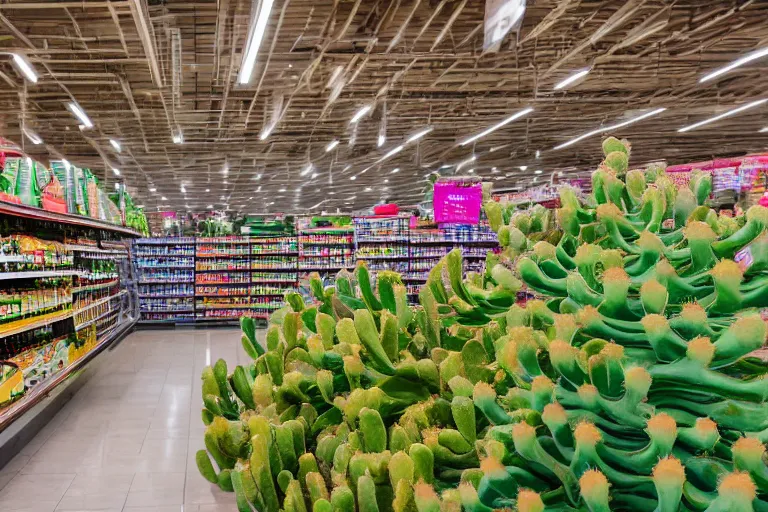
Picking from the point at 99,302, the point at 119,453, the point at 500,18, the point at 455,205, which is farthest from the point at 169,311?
the point at 500,18

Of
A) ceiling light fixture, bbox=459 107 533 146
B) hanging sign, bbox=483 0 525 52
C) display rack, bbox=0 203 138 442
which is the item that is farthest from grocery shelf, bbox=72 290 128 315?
ceiling light fixture, bbox=459 107 533 146

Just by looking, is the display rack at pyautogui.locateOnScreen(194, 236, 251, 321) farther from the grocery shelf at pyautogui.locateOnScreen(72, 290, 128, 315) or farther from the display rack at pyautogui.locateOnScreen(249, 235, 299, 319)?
the grocery shelf at pyautogui.locateOnScreen(72, 290, 128, 315)

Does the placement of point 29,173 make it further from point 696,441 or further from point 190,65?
point 190,65

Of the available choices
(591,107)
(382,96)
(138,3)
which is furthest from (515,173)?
(138,3)

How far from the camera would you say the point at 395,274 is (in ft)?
3.90

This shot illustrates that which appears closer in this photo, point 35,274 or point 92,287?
point 35,274

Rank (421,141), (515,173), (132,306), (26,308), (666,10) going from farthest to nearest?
(515,173), (421,141), (132,306), (666,10), (26,308)

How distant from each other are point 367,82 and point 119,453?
9696 mm

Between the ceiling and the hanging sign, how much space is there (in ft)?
10.1

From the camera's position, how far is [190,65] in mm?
11750

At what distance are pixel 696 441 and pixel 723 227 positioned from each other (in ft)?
→ 1.57

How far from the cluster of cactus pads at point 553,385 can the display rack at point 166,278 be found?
44.9 ft

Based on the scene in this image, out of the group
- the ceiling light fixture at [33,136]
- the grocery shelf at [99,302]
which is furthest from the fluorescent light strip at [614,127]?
the ceiling light fixture at [33,136]

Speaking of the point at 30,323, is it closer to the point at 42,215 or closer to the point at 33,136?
the point at 42,215
